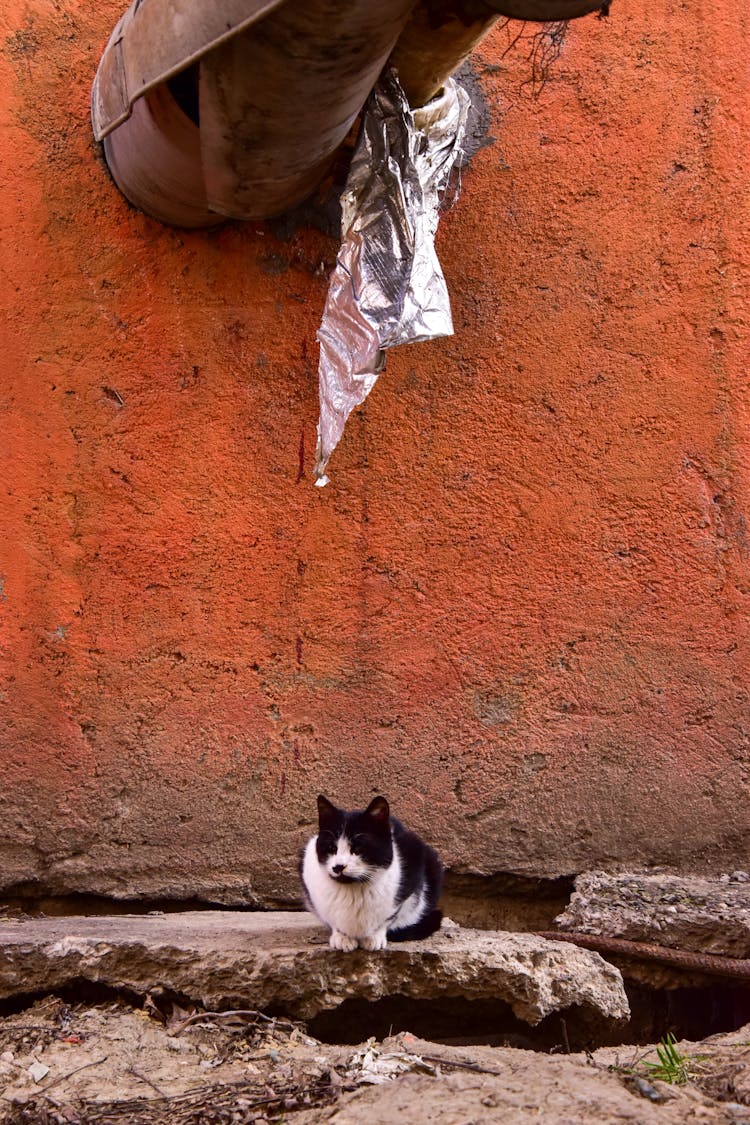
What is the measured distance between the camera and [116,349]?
348 cm

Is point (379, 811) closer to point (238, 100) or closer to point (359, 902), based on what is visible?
point (359, 902)

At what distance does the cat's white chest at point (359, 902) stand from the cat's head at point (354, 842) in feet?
0.07

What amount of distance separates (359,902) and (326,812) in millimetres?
260

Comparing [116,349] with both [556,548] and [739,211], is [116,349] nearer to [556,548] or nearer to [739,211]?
[556,548]

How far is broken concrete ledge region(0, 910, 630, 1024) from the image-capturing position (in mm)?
2652

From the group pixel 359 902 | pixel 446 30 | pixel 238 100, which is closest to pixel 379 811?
pixel 359 902

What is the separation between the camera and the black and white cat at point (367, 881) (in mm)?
2713

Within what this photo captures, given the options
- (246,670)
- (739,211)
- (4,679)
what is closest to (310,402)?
(246,670)

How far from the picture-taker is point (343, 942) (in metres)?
2.71

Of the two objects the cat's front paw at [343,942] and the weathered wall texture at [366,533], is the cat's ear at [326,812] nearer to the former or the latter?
the cat's front paw at [343,942]

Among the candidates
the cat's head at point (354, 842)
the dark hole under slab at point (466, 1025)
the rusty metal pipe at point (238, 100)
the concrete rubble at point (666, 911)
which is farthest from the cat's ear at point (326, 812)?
the rusty metal pipe at point (238, 100)

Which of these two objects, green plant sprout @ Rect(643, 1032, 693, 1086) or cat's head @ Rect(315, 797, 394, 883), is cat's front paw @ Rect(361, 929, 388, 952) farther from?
green plant sprout @ Rect(643, 1032, 693, 1086)

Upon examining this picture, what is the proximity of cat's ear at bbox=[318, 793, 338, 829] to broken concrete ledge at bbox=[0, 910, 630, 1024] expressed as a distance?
319mm

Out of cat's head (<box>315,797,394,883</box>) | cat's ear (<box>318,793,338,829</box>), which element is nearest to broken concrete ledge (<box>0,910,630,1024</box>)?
cat's head (<box>315,797,394,883</box>)
